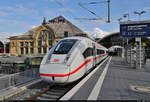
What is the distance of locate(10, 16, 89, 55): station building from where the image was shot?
5341 centimetres

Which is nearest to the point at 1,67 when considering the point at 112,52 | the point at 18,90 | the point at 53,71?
the point at 18,90

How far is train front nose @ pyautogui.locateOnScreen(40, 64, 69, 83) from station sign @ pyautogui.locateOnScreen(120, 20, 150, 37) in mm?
10266

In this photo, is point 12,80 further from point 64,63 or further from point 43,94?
point 64,63

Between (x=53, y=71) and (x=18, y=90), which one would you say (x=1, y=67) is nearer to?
(x=18, y=90)

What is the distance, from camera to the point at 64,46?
8.30 m

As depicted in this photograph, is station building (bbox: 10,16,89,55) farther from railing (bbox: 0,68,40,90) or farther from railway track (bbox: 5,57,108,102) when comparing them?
railway track (bbox: 5,57,108,102)

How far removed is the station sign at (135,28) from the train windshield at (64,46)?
319 inches

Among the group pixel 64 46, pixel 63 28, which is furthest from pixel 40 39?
pixel 64 46

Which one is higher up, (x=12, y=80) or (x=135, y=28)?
(x=135, y=28)

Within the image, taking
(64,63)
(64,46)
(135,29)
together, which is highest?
(135,29)

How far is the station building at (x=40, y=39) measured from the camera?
175ft

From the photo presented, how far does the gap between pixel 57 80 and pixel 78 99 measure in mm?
1807

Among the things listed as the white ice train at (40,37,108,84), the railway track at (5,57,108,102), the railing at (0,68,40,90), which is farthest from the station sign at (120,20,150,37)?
the railing at (0,68,40,90)

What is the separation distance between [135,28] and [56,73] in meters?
11.1
